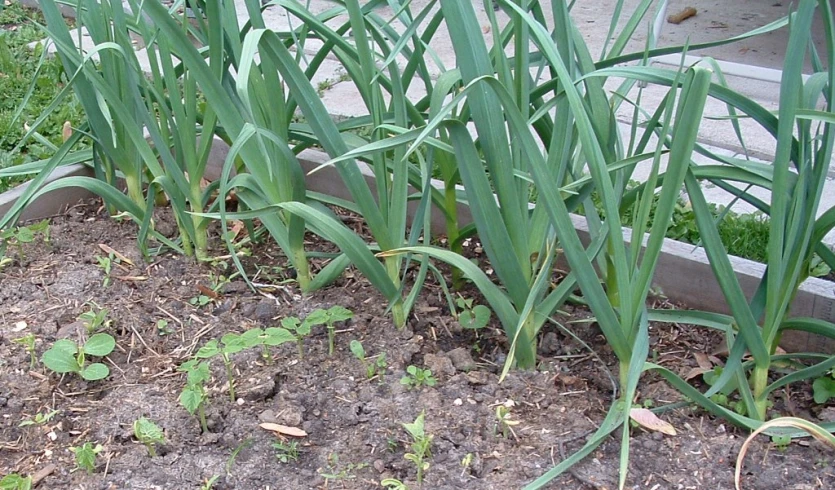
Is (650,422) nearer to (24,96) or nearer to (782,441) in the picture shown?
(782,441)

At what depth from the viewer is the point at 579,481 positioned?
148cm

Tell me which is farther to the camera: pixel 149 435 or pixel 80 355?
pixel 80 355

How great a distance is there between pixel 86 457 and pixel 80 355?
0.98 feet

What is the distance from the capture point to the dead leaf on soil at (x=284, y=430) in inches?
63.6

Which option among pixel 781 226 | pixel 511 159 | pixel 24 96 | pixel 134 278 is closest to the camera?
pixel 781 226

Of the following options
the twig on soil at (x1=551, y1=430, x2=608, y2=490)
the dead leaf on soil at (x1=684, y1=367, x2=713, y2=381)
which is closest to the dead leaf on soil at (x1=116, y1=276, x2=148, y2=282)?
the twig on soil at (x1=551, y1=430, x2=608, y2=490)

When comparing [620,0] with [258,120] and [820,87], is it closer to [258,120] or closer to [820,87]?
[820,87]

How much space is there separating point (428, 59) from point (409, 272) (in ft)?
6.23

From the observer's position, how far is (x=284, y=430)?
5.31 ft

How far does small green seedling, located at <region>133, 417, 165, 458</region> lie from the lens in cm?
159

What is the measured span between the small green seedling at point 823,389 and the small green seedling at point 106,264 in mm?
1516

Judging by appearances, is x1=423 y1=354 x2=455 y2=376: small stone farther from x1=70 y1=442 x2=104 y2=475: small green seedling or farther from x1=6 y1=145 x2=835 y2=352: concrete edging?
x1=70 y1=442 x2=104 y2=475: small green seedling

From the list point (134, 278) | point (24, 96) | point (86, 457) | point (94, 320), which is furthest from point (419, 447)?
point (24, 96)

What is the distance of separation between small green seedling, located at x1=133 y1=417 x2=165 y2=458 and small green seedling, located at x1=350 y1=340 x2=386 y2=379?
40 cm
